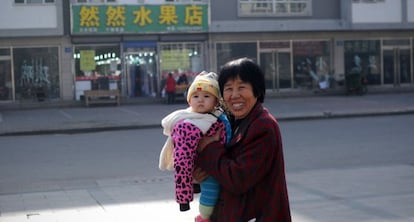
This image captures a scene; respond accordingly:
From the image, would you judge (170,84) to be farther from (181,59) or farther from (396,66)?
(396,66)

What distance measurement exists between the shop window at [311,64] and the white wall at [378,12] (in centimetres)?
209

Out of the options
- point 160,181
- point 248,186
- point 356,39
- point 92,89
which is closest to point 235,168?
point 248,186

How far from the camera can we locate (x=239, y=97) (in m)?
3.18

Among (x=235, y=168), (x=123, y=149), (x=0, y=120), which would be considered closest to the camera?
(x=235, y=168)

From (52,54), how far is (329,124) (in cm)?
1483

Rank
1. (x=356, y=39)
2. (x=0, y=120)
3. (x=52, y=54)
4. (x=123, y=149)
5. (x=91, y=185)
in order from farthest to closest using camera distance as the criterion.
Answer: (x=356, y=39), (x=52, y=54), (x=0, y=120), (x=123, y=149), (x=91, y=185)

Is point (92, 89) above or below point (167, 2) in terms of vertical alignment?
below

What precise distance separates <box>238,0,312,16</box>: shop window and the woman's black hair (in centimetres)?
2968

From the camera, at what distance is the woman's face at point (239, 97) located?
10.4ft

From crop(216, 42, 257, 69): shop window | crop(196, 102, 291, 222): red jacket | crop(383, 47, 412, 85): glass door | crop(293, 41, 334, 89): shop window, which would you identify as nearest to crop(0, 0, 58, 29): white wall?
crop(216, 42, 257, 69): shop window

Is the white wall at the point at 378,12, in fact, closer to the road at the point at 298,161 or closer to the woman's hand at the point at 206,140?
the road at the point at 298,161

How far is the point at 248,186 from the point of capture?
306 cm

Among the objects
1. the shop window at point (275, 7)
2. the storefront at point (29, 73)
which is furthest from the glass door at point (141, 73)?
the shop window at point (275, 7)

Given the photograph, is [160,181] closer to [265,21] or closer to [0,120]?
[0,120]
